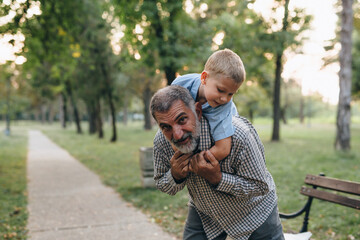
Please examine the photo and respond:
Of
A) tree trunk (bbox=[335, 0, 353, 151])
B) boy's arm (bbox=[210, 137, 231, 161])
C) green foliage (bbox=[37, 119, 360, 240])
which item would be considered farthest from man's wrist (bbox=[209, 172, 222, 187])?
tree trunk (bbox=[335, 0, 353, 151])

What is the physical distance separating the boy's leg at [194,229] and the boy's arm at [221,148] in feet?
2.16

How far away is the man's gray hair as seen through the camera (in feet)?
5.61

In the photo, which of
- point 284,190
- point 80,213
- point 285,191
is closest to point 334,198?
point 285,191

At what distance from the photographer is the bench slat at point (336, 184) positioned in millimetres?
3173

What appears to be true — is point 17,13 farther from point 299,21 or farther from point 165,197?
point 299,21

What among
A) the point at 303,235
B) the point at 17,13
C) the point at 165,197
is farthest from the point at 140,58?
the point at 303,235

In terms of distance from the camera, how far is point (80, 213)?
6.09 m

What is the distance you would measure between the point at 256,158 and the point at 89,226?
13.9 ft

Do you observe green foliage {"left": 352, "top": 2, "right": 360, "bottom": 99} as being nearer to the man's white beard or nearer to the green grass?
the green grass

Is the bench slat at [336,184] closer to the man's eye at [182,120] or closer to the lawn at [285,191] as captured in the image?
the lawn at [285,191]

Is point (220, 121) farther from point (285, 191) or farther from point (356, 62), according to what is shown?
point (356, 62)

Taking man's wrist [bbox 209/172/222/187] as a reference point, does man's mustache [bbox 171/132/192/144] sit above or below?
above

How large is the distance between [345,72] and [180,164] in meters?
12.0

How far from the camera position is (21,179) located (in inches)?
372
